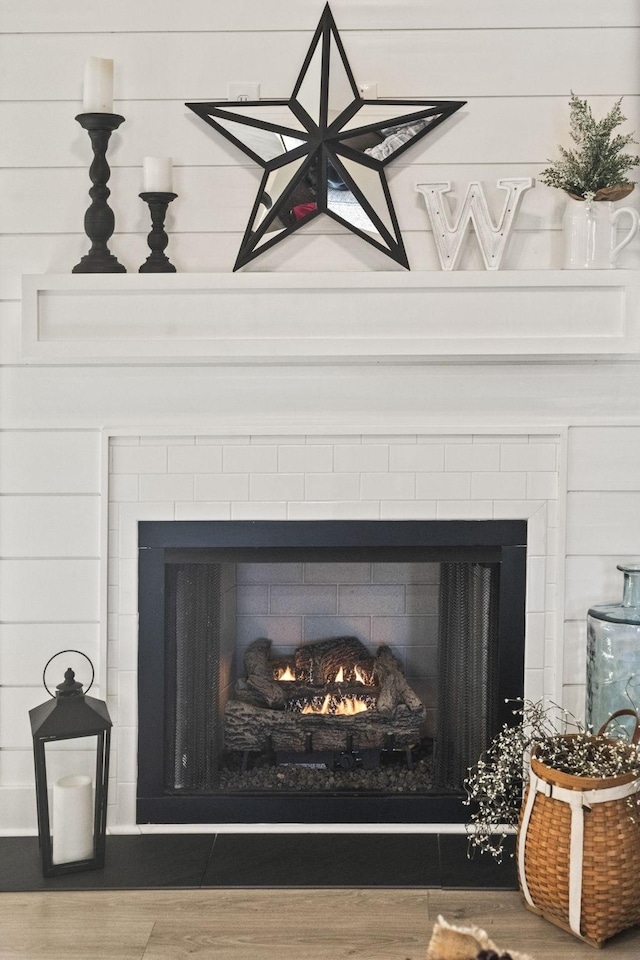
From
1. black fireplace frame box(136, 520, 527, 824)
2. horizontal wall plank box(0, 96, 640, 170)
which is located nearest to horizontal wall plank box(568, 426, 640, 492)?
black fireplace frame box(136, 520, 527, 824)

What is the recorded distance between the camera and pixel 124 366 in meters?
2.40

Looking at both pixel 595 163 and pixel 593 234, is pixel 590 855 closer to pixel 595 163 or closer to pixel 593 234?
pixel 593 234

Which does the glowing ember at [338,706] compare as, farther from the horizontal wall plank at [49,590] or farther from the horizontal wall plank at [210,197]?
the horizontal wall plank at [210,197]

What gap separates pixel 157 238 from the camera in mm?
2330

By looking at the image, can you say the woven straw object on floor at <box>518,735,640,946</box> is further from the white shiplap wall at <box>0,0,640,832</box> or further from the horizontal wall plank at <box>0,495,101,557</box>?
the horizontal wall plank at <box>0,495,101,557</box>

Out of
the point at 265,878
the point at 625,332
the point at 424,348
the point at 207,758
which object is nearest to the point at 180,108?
the point at 424,348

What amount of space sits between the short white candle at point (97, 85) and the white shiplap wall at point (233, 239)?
4.0 inches

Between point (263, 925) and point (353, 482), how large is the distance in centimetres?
103

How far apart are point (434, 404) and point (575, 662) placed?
2.44 feet

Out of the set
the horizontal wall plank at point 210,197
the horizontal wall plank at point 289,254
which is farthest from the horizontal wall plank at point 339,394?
the horizontal wall plank at point 210,197

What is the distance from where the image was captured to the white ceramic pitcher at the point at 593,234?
7.47 feet

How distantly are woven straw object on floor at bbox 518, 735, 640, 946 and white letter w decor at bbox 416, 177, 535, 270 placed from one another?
1198mm

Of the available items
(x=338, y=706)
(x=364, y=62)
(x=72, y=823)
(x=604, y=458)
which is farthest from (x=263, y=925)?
(x=364, y=62)

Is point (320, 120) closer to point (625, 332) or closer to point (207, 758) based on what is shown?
point (625, 332)
